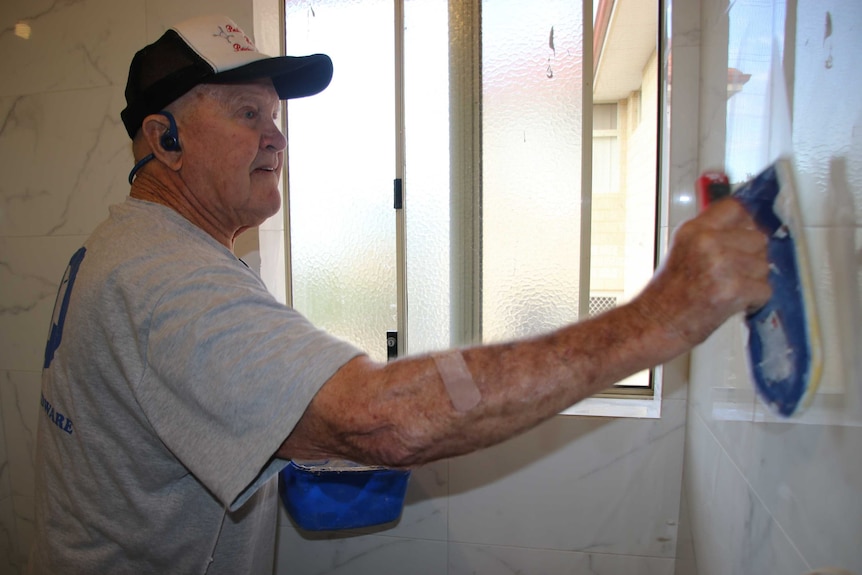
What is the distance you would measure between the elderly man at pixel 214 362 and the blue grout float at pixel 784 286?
2 centimetres

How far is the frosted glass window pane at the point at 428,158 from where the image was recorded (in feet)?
4.20

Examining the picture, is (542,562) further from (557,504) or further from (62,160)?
(62,160)

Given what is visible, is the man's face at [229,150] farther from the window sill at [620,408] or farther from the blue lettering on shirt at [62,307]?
the window sill at [620,408]

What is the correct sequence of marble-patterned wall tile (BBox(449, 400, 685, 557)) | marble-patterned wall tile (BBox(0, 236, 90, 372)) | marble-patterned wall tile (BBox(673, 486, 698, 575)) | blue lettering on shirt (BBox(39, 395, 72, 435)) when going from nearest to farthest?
blue lettering on shirt (BBox(39, 395, 72, 435)), marble-patterned wall tile (BBox(673, 486, 698, 575)), marble-patterned wall tile (BBox(449, 400, 685, 557)), marble-patterned wall tile (BBox(0, 236, 90, 372))

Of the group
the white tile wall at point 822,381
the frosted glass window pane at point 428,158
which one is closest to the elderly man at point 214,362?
the white tile wall at point 822,381

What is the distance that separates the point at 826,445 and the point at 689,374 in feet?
2.06

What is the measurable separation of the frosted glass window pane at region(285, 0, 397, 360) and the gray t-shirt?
2.22 ft

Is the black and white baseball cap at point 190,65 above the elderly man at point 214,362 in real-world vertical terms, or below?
above

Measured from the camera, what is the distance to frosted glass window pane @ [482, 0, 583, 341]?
→ 1.20 meters

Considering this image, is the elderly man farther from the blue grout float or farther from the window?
the window

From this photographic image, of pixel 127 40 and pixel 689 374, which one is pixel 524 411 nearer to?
pixel 689 374

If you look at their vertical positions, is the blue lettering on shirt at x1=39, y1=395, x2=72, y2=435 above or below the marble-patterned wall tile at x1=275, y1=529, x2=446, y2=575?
above

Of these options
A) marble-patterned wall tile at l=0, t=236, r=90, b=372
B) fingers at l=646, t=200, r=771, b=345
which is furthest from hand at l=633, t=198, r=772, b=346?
marble-patterned wall tile at l=0, t=236, r=90, b=372

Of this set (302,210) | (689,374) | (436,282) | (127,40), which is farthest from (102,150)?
(689,374)
